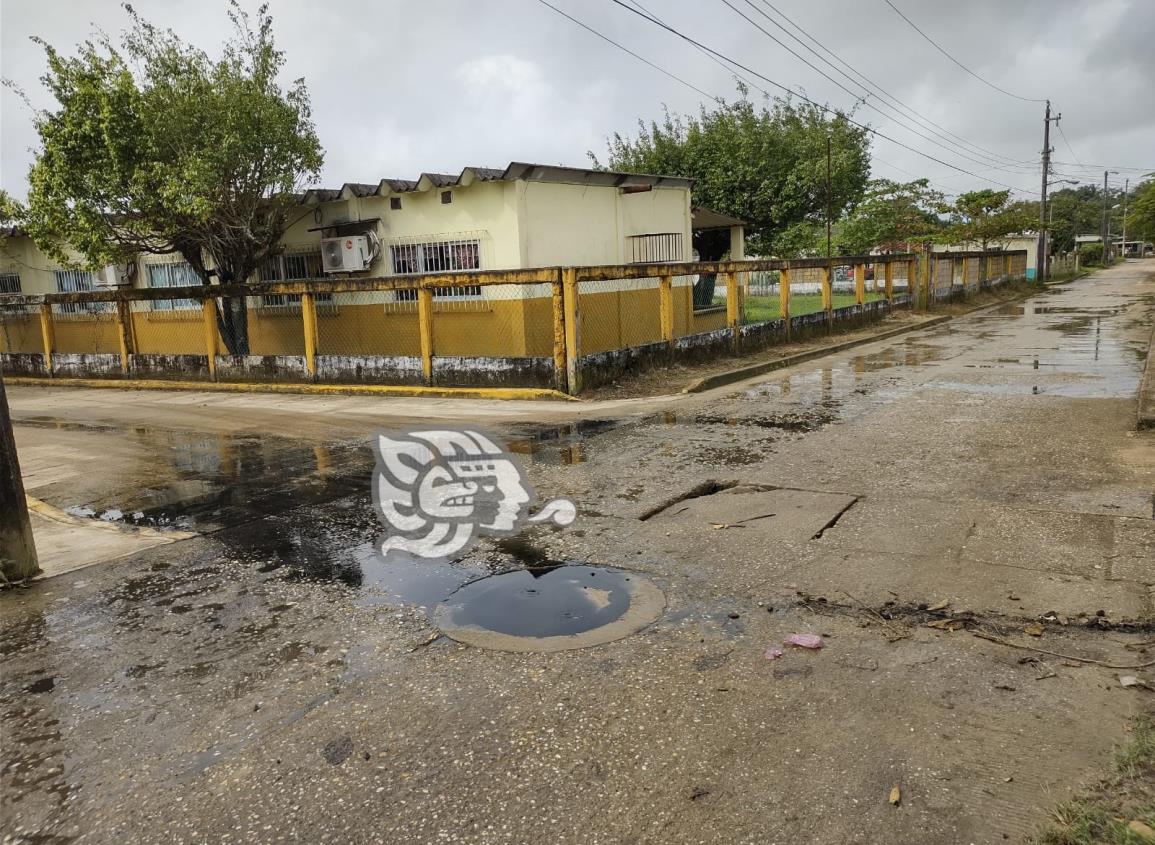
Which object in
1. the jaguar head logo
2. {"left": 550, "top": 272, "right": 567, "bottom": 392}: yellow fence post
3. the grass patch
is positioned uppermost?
{"left": 550, "top": 272, "right": 567, "bottom": 392}: yellow fence post

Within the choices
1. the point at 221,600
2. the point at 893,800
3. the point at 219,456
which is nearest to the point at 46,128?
the point at 219,456

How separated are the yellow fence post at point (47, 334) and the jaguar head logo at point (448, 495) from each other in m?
13.6

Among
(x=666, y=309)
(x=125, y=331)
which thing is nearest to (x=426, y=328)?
(x=666, y=309)

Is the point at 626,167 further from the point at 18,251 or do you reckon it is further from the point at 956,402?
the point at 956,402

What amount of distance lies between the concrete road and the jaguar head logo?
0.24 metres

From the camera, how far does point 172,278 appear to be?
65.6 ft

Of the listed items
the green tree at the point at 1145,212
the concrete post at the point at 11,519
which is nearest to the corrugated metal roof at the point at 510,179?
the concrete post at the point at 11,519

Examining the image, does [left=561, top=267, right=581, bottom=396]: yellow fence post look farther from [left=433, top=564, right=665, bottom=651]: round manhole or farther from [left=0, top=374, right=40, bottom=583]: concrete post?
[left=0, top=374, right=40, bottom=583]: concrete post

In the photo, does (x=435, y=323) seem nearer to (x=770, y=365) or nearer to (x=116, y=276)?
(x=770, y=365)

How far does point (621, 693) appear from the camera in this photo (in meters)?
3.39

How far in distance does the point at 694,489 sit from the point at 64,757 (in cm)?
449

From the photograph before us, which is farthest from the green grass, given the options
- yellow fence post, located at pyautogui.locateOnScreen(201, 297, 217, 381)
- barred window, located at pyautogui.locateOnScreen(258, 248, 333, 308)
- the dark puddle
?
yellow fence post, located at pyautogui.locateOnScreen(201, 297, 217, 381)

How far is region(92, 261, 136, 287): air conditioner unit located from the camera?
20203 mm

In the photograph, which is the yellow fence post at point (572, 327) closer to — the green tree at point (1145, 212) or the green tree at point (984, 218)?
the green tree at point (984, 218)
